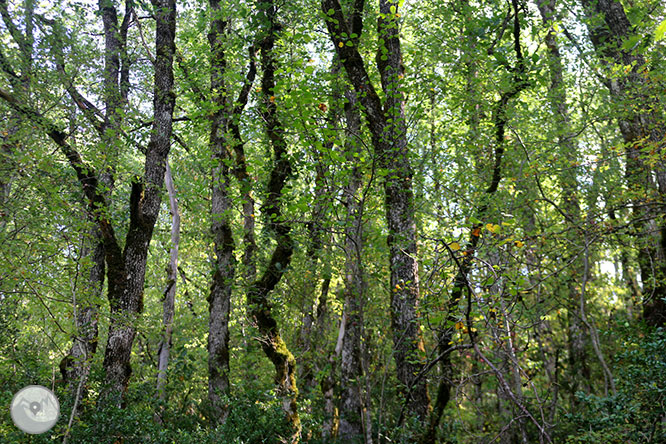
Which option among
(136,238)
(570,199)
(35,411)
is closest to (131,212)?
(136,238)

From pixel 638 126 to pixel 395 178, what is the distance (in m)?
5.23

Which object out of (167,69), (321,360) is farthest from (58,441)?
(321,360)

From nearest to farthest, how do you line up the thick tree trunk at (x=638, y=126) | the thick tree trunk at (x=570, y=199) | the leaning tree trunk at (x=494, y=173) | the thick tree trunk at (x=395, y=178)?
the leaning tree trunk at (x=494, y=173) → the thick tree trunk at (x=395, y=178) → the thick tree trunk at (x=638, y=126) → the thick tree trunk at (x=570, y=199)

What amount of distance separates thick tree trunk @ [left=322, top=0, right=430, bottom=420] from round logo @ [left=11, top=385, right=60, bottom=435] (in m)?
4.69

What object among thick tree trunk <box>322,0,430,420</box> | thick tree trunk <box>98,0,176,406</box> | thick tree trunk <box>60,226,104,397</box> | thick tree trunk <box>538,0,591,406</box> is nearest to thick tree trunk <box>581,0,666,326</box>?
thick tree trunk <box>538,0,591,406</box>

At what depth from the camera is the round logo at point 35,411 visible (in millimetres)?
5887

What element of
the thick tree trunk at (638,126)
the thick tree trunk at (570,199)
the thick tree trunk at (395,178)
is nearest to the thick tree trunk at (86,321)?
the thick tree trunk at (395,178)

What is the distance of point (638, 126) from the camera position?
8.14m

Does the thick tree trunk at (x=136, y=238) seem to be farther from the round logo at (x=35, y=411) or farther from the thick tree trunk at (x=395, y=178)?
the thick tree trunk at (x=395, y=178)

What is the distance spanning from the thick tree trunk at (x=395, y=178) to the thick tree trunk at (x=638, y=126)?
11.6 feet

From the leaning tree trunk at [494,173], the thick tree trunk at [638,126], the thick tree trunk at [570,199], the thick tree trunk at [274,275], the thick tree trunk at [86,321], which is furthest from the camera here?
the thick tree trunk at [570,199]

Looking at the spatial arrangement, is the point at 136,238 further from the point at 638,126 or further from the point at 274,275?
the point at 638,126

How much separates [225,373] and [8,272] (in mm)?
4512

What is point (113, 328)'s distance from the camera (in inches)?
283
